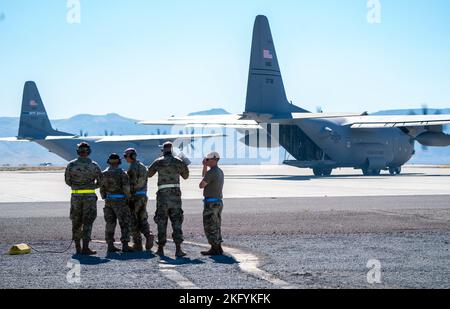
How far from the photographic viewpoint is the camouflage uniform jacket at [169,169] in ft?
51.3

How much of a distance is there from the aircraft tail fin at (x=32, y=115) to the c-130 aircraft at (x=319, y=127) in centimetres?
2756

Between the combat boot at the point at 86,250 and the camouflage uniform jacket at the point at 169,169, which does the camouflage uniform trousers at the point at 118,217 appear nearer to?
the combat boot at the point at 86,250

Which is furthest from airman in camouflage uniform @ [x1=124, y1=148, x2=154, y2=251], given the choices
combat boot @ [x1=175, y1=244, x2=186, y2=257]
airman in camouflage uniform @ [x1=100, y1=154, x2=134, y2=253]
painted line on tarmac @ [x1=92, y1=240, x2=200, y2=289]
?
painted line on tarmac @ [x1=92, y1=240, x2=200, y2=289]

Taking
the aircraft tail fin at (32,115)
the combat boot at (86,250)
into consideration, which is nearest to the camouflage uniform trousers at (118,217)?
the combat boot at (86,250)

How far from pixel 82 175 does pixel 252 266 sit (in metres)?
4.90

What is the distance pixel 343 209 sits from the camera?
26031mm

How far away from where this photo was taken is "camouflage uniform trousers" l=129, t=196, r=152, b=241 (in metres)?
16.2

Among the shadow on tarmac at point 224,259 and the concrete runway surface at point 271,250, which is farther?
the shadow on tarmac at point 224,259

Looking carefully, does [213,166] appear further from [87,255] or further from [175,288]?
[175,288]

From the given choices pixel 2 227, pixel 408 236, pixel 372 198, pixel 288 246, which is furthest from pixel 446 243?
pixel 372 198

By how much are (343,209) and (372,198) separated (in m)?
5.94

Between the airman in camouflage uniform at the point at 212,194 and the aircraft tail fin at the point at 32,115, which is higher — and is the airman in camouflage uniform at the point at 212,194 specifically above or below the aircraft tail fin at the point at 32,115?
below

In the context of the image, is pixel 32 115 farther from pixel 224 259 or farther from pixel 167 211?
pixel 224 259

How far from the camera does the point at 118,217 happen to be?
16109 millimetres
